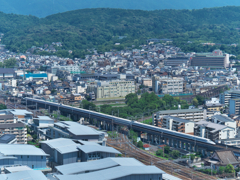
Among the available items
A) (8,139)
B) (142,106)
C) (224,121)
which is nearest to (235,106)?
(224,121)

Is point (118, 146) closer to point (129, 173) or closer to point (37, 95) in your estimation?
point (129, 173)

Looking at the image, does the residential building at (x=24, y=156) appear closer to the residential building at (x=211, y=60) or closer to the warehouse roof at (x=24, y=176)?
the warehouse roof at (x=24, y=176)

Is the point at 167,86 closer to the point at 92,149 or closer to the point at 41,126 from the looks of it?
the point at 41,126

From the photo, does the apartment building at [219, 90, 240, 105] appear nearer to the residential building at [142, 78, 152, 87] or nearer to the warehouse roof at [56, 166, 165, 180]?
the residential building at [142, 78, 152, 87]

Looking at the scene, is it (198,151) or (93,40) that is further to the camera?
(93,40)

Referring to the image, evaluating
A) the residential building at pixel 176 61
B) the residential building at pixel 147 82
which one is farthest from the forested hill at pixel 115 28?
the residential building at pixel 147 82

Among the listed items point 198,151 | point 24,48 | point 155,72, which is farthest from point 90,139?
point 24,48
